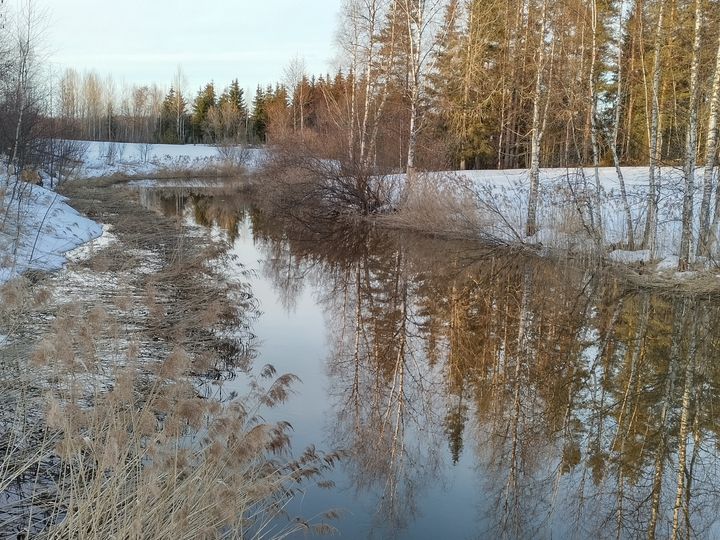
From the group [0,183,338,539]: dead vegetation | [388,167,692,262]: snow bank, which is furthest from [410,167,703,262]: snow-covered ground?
[0,183,338,539]: dead vegetation

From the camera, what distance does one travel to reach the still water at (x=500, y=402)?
480 centimetres

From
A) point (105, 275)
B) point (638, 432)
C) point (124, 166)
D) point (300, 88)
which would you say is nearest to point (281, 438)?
point (638, 432)

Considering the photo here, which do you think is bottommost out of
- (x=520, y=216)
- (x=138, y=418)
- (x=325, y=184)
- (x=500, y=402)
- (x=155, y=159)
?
(x=500, y=402)

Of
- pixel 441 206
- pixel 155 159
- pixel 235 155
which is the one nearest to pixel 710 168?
pixel 441 206

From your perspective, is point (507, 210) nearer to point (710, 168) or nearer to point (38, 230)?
point (710, 168)

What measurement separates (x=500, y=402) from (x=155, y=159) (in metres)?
50.9

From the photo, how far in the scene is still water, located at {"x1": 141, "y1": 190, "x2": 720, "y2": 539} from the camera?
4.80 m

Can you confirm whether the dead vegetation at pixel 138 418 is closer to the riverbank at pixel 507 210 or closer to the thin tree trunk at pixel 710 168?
the riverbank at pixel 507 210

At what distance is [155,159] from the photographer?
174 ft

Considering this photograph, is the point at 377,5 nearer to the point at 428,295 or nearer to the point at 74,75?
the point at 428,295

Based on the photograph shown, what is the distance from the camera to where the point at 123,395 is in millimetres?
3846

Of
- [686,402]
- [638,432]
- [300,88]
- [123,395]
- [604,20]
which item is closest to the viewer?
[123,395]

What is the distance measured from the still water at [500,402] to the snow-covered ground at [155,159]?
113 feet

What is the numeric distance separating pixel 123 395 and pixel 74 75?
87.8 metres
